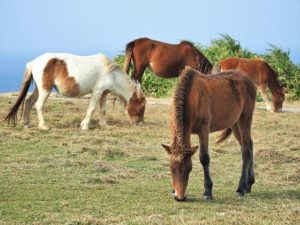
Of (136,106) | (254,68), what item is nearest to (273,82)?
(254,68)

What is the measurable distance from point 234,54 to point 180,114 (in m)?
16.3

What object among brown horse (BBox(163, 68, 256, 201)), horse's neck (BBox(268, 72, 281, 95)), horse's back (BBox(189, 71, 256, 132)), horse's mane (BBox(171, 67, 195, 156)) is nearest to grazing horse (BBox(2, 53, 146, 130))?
horse's neck (BBox(268, 72, 281, 95))

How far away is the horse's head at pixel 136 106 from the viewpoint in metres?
14.0

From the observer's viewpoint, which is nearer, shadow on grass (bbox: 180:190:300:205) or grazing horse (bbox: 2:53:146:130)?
shadow on grass (bbox: 180:190:300:205)

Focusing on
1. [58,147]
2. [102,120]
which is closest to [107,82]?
[102,120]

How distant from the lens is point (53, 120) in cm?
1438

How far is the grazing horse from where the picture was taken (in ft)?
43.9

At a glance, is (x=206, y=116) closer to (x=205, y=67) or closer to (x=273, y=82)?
(x=205, y=67)

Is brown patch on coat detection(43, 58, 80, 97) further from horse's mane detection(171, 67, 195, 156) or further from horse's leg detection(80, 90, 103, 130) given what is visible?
horse's mane detection(171, 67, 195, 156)

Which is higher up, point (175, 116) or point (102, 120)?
point (175, 116)

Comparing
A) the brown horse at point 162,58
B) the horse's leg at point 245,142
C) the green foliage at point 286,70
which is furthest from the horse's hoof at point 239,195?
the green foliage at point 286,70

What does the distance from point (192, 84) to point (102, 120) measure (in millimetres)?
6590

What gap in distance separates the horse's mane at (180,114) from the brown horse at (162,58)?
1026cm

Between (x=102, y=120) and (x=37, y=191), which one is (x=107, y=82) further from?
(x=37, y=191)
